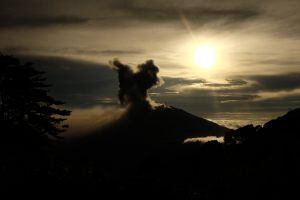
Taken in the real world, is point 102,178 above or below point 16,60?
below

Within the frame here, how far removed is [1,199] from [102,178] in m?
5.16

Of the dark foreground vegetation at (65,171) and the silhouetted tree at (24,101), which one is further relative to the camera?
the silhouetted tree at (24,101)

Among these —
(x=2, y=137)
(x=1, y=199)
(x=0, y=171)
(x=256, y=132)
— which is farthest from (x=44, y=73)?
(x=256, y=132)

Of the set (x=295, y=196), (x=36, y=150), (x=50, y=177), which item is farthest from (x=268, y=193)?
(x=36, y=150)

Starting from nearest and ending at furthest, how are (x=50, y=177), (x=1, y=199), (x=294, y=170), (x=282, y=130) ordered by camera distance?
(x=1, y=199) < (x=50, y=177) < (x=294, y=170) < (x=282, y=130)

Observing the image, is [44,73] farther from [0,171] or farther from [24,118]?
[0,171]

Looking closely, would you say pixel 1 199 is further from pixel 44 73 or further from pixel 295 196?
pixel 44 73

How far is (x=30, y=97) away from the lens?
35.8 meters

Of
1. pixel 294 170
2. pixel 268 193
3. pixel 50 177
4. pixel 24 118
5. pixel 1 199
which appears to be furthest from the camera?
pixel 24 118

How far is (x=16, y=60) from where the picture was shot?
117 ft

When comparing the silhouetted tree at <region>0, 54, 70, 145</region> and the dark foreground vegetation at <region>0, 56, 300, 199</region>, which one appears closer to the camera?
the dark foreground vegetation at <region>0, 56, 300, 199</region>

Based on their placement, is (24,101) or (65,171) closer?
(65,171)

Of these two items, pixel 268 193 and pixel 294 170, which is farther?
pixel 294 170

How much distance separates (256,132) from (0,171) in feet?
546
